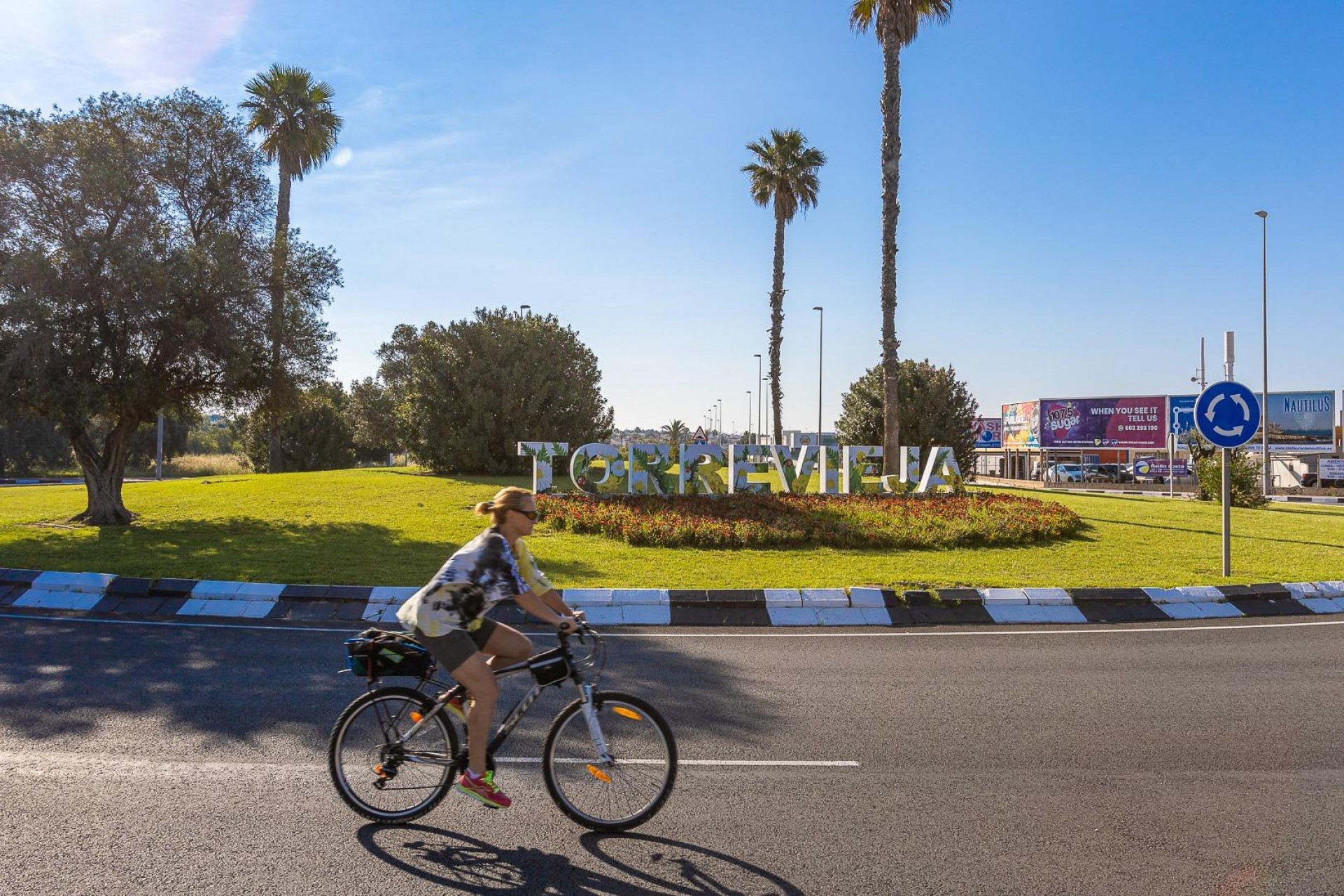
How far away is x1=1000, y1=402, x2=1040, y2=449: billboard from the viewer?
220 ft

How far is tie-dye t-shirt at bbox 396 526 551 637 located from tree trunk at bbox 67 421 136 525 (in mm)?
16031

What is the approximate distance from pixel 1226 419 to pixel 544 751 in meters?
11.7

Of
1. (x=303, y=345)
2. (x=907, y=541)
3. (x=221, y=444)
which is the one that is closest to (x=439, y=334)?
(x=303, y=345)

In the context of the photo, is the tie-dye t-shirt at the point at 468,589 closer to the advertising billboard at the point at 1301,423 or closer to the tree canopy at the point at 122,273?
the tree canopy at the point at 122,273

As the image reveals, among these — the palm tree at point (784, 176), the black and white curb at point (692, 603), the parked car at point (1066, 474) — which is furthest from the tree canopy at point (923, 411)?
the black and white curb at point (692, 603)

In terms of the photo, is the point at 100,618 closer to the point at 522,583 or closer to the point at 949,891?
the point at 522,583

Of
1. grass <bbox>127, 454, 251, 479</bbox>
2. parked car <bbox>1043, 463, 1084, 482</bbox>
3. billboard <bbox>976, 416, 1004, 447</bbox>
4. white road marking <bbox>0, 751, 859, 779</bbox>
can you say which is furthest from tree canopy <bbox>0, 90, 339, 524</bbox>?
billboard <bbox>976, 416, 1004, 447</bbox>

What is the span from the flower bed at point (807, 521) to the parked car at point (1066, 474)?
4314cm

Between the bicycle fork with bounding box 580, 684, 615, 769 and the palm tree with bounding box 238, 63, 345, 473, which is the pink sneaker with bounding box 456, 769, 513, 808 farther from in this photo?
the palm tree with bounding box 238, 63, 345, 473

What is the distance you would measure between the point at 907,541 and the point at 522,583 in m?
11.7

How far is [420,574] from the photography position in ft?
38.9

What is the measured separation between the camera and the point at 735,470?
71.3 ft

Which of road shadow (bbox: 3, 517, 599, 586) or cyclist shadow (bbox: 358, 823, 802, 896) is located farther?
road shadow (bbox: 3, 517, 599, 586)

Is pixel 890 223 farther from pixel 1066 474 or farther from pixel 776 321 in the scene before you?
pixel 1066 474
